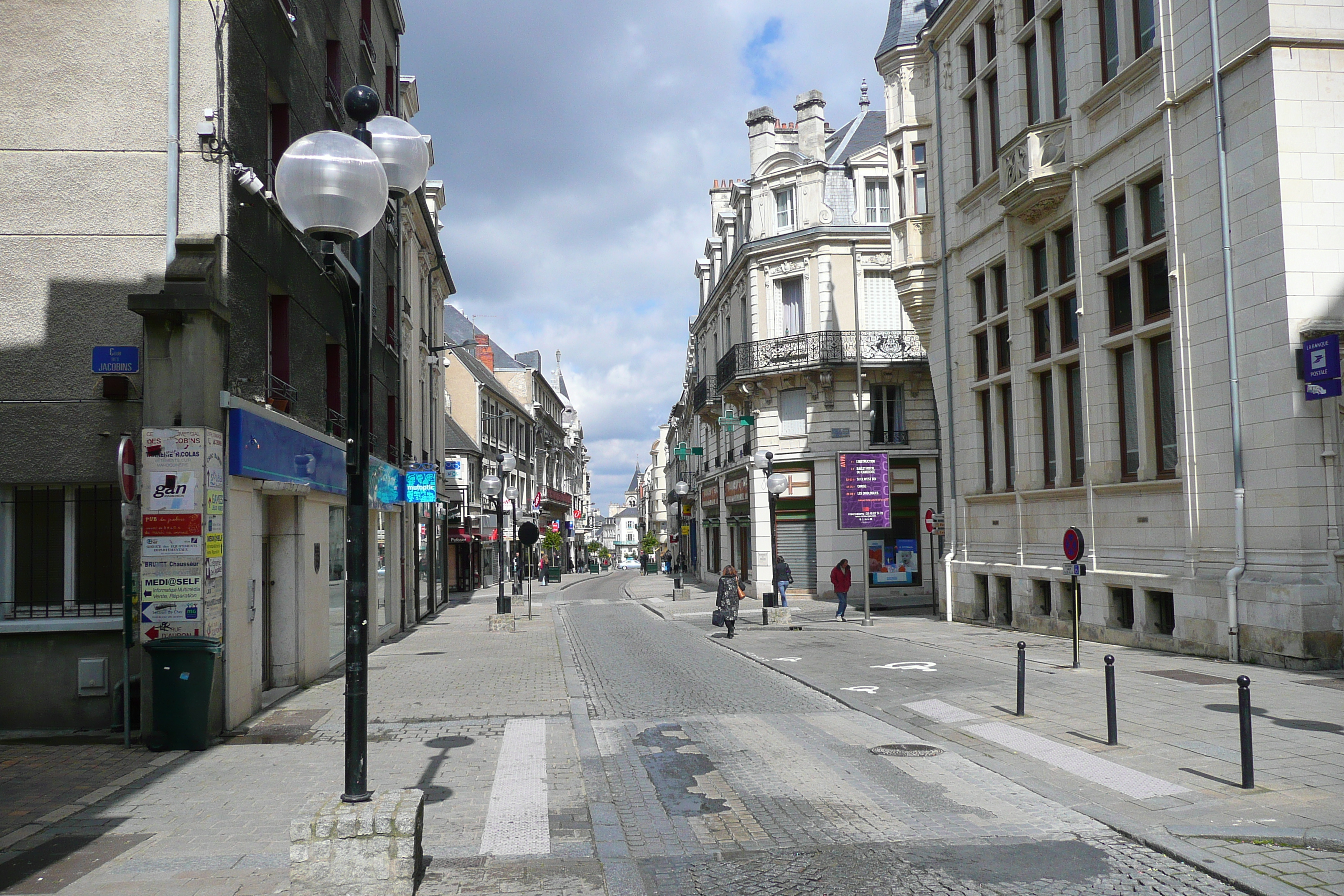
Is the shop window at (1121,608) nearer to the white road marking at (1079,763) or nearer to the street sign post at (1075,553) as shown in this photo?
the street sign post at (1075,553)

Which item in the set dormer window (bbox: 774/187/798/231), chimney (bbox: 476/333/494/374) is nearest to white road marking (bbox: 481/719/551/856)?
dormer window (bbox: 774/187/798/231)

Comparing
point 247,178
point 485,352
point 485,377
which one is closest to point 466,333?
point 485,352

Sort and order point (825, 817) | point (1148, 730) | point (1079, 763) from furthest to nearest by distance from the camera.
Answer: point (1148, 730) → point (1079, 763) → point (825, 817)

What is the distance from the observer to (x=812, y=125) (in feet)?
121

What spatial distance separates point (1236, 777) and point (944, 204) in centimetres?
1845

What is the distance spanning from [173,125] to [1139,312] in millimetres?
14310

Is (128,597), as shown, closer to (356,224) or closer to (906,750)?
(356,224)

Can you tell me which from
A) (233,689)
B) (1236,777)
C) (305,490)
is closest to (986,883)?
(1236,777)

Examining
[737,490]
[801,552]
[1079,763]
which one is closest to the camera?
[1079,763]

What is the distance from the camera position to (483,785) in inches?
321

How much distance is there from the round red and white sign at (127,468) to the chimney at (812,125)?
30622 millimetres

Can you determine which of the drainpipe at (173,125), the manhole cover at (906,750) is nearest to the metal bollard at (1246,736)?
the manhole cover at (906,750)

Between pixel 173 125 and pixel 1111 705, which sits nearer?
pixel 1111 705

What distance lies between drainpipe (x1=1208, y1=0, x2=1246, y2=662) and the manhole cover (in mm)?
7044
